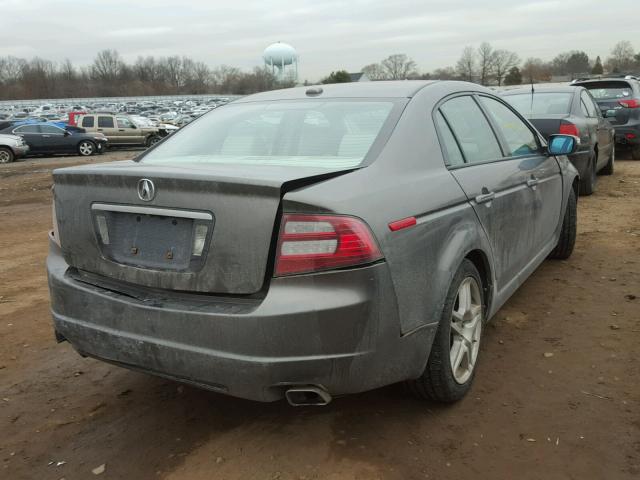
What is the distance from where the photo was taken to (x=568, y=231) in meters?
5.20

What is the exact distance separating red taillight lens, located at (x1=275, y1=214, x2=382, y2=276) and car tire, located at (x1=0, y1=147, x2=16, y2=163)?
2279 centimetres

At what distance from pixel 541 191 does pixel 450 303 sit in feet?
5.98

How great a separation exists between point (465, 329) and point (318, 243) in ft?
3.82

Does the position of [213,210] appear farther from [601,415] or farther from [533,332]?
[533,332]

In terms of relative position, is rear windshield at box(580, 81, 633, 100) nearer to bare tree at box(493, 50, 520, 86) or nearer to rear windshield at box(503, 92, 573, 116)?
rear windshield at box(503, 92, 573, 116)

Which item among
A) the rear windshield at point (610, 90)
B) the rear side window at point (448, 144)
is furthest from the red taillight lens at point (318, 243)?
the rear windshield at point (610, 90)

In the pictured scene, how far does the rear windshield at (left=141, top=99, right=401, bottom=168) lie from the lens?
2783mm

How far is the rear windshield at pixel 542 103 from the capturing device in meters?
8.02

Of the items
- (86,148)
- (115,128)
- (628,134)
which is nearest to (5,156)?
(86,148)

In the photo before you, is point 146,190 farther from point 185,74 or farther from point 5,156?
point 185,74

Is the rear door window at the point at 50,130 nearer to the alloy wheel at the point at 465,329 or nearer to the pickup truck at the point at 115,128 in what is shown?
the pickup truck at the point at 115,128

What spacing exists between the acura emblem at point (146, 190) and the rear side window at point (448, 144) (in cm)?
145

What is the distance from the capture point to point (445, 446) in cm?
257

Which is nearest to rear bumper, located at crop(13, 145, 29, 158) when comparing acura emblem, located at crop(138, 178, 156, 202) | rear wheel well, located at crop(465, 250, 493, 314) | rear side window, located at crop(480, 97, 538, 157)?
rear side window, located at crop(480, 97, 538, 157)
